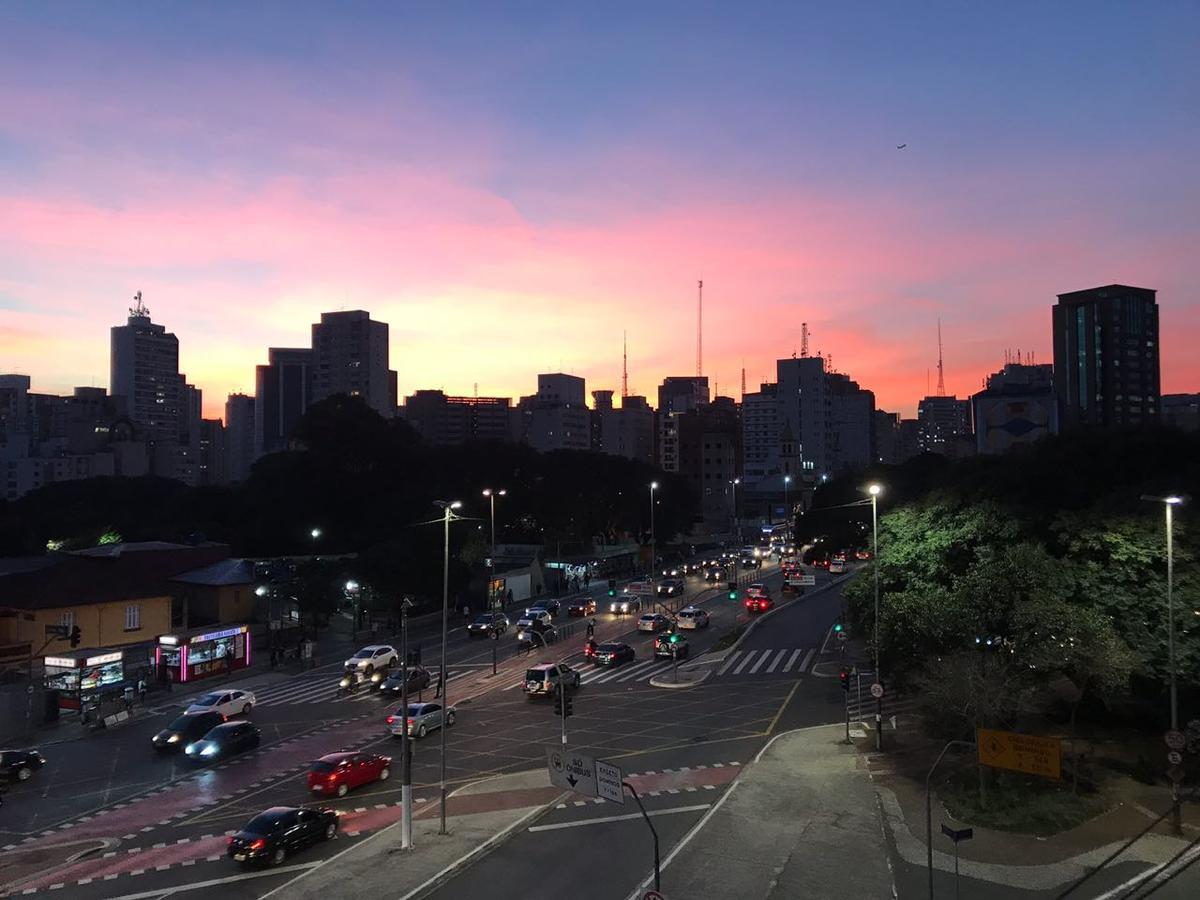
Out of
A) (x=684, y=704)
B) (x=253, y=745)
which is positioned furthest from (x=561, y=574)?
(x=253, y=745)

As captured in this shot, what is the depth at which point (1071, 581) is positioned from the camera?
3053cm

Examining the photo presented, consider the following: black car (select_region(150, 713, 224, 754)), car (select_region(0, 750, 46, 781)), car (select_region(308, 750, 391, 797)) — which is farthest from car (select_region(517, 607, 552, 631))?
car (select_region(0, 750, 46, 781))

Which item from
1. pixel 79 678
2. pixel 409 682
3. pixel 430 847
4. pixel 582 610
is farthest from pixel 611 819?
pixel 582 610

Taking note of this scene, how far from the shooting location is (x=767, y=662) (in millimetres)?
52531

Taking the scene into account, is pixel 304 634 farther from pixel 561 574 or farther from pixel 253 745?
pixel 561 574

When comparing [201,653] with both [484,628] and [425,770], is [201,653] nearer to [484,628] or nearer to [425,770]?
[484,628]

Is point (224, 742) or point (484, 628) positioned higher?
point (224, 742)

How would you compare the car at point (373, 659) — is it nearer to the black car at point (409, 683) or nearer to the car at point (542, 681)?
the black car at point (409, 683)

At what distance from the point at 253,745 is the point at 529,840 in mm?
16664

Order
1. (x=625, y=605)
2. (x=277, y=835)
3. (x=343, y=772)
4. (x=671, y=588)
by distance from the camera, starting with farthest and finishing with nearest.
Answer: (x=671, y=588), (x=625, y=605), (x=343, y=772), (x=277, y=835)

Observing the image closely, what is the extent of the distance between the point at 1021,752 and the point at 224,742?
29.0 metres

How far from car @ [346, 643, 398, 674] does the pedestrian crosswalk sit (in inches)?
758

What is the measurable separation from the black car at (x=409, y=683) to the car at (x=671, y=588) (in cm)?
3762

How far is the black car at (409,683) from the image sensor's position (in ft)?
146
